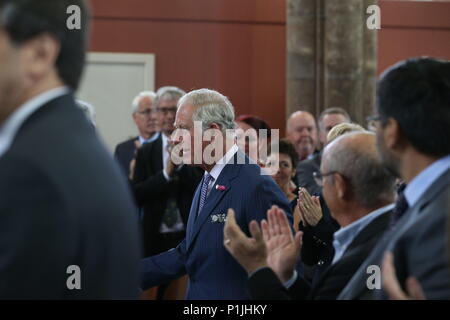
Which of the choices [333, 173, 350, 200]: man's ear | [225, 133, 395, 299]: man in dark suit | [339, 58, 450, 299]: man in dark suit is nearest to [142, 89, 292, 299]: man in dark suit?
[225, 133, 395, 299]: man in dark suit

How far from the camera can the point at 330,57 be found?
29.2ft

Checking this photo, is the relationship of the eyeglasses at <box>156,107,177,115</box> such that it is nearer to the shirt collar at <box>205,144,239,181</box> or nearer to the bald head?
the bald head

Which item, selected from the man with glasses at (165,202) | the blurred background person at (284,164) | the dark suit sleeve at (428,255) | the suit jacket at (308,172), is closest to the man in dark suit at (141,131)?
the man with glasses at (165,202)

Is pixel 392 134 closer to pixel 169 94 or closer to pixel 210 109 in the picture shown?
pixel 210 109

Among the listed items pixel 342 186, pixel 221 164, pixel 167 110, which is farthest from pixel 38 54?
pixel 167 110

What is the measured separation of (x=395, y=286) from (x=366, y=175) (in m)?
0.79

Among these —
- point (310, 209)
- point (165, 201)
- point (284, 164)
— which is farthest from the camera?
point (165, 201)

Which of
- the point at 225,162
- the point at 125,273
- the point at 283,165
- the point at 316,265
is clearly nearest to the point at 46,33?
the point at 125,273

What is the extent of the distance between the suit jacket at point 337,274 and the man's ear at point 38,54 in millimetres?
1294

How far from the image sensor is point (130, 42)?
10.2 m

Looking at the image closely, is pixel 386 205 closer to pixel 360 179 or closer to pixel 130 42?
pixel 360 179

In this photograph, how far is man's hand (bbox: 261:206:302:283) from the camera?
281cm

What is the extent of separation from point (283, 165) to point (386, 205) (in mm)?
2425

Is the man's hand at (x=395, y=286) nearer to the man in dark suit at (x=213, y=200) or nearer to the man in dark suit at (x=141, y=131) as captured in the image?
the man in dark suit at (x=213, y=200)
